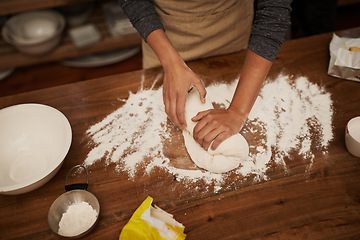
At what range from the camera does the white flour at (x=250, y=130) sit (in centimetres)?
91

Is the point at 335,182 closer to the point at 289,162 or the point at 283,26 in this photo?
the point at 289,162

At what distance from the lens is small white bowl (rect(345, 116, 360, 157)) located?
86cm

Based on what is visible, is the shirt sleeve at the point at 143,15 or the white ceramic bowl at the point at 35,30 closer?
the shirt sleeve at the point at 143,15

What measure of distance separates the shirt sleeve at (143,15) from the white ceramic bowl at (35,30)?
121 centimetres

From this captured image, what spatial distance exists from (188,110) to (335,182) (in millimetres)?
523

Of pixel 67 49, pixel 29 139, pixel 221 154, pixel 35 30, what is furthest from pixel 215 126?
pixel 35 30

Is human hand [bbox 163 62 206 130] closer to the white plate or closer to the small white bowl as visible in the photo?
the small white bowl

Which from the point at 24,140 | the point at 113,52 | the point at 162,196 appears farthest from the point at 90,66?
the point at 162,196

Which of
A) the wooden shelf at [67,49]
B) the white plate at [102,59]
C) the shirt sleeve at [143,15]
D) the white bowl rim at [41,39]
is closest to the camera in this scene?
the shirt sleeve at [143,15]

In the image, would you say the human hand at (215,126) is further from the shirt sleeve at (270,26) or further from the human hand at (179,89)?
the shirt sleeve at (270,26)

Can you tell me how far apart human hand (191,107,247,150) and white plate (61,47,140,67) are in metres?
1.57

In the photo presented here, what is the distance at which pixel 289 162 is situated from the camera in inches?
35.6

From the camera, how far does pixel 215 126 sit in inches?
35.7

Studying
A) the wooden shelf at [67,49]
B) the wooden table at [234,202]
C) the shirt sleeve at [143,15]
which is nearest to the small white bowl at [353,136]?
the wooden table at [234,202]
